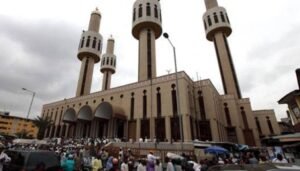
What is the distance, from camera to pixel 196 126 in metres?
25.7

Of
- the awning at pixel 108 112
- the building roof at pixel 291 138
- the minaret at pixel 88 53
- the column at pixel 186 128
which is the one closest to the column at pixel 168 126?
the column at pixel 186 128

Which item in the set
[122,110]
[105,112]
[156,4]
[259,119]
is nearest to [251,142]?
[259,119]

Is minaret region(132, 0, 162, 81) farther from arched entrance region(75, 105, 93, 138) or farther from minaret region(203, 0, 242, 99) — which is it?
minaret region(203, 0, 242, 99)

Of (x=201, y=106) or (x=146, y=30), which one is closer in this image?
(x=201, y=106)

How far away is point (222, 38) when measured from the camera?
42.2 meters

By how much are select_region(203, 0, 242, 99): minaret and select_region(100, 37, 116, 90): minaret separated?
100ft

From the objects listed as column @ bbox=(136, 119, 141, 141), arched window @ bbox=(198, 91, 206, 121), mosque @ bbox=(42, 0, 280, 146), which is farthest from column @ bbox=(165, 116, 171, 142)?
arched window @ bbox=(198, 91, 206, 121)

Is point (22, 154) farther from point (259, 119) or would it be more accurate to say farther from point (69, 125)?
point (259, 119)

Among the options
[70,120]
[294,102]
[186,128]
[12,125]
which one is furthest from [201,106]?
[12,125]

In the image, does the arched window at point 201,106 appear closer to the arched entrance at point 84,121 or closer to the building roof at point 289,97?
the building roof at point 289,97

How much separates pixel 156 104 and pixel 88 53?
29.4 m

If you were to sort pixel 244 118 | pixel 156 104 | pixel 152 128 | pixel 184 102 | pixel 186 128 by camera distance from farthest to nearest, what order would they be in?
pixel 244 118 → pixel 156 104 → pixel 152 128 → pixel 184 102 → pixel 186 128

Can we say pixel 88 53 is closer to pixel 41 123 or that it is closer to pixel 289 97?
pixel 41 123

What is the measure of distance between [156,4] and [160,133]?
2978 centimetres
